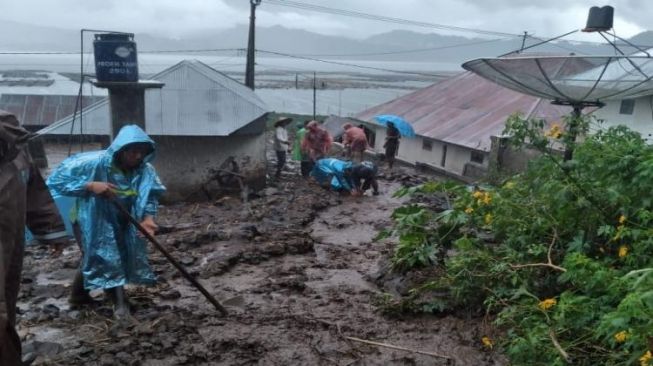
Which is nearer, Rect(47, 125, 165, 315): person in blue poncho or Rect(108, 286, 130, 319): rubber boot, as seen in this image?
Rect(47, 125, 165, 315): person in blue poncho

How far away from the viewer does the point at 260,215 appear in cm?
976

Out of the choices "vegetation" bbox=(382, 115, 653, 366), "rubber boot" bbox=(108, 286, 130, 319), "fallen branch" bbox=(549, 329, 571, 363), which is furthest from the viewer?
"rubber boot" bbox=(108, 286, 130, 319)

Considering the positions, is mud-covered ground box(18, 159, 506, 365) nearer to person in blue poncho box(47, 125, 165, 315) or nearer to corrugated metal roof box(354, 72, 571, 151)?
person in blue poncho box(47, 125, 165, 315)

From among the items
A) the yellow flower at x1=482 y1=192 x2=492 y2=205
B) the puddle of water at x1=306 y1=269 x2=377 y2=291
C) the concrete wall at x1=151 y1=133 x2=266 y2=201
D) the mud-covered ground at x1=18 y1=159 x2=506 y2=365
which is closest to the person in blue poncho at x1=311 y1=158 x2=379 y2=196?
the concrete wall at x1=151 y1=133 x2=266 y2=201

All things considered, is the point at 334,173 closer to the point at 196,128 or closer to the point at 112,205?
the point at 196,128

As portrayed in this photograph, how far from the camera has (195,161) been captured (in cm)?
1252

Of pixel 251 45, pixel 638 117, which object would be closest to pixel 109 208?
pixel 638 117

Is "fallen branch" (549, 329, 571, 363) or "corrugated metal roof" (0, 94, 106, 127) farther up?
"fallen branch" (549, 329, 571, 363)

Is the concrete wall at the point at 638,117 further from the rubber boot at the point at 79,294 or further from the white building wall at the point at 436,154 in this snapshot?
the rubber boot at the point at 79,294

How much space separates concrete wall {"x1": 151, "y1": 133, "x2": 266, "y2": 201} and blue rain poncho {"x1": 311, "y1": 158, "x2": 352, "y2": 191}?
1.68 meters

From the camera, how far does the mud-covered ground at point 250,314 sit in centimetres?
422

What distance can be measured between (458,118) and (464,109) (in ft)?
2.75

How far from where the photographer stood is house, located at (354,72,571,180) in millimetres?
16094

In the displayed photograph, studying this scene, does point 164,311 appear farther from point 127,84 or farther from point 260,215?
point 127,84
